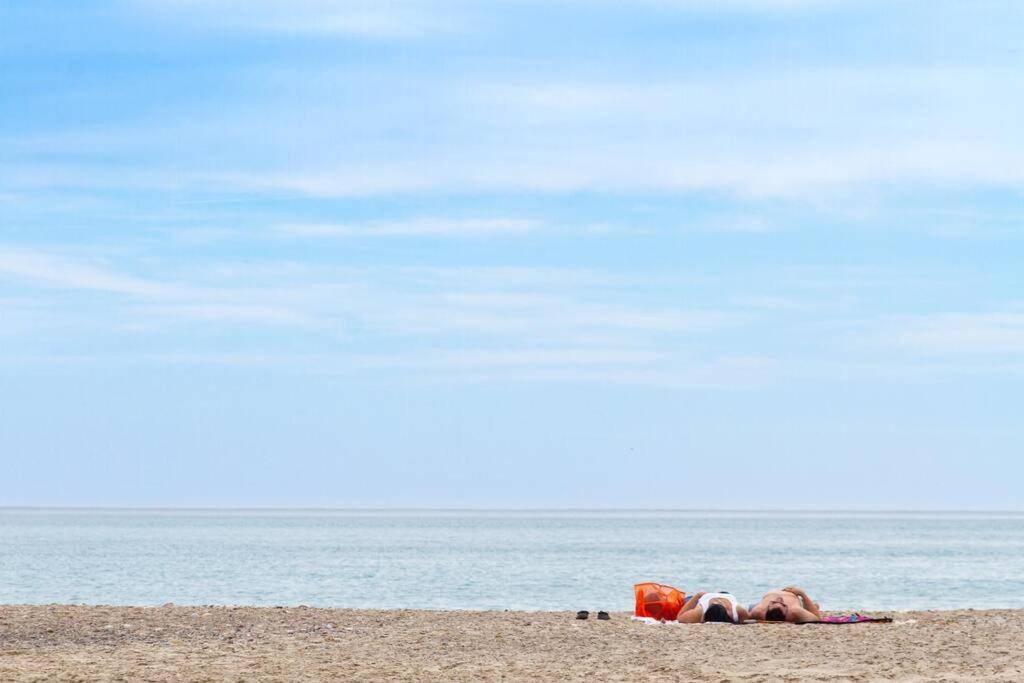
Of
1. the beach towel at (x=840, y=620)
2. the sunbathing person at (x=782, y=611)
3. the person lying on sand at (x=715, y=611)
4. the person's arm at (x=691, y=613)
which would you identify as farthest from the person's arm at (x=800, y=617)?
the person's arm at (x=691, y=613)

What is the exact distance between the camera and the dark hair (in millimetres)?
17375

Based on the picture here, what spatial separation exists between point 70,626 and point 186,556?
59448 millimetres

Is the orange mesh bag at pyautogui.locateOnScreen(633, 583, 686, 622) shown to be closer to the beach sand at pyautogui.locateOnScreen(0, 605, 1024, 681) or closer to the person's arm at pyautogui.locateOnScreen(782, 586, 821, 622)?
the beach sand at pyautogui.locateOnScreen(0, 605, 1024, 681)

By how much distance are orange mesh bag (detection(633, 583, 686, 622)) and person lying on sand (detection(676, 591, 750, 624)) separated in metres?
0.88

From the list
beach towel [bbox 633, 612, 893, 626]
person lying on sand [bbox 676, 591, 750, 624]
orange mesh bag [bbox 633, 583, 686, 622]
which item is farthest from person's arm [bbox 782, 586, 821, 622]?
orange mesh bag [bbox 633, 583, 686, 622]

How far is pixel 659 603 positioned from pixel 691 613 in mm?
1060

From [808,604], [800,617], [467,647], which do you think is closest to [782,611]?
[800,617]

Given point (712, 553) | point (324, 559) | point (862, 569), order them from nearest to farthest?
point (862, 569), point (324, 559), point (712, 553)

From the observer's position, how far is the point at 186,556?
243ft

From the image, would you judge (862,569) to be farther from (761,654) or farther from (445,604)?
(761,654)

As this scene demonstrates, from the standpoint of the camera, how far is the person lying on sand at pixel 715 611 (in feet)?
57.1

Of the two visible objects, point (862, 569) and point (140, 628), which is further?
point (862, 569)

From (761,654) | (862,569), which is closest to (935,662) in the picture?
(761,654)

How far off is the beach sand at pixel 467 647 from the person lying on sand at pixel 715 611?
0.75 meters
